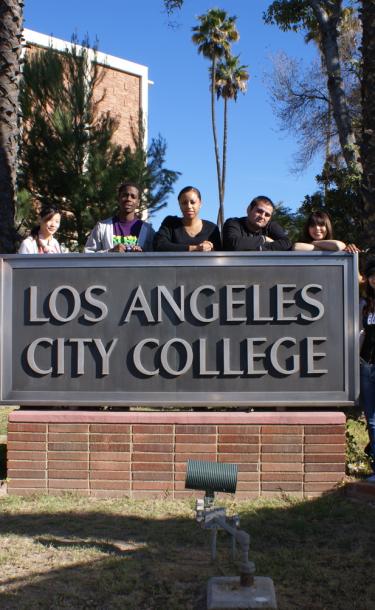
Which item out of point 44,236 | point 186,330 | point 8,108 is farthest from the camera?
point 8,108

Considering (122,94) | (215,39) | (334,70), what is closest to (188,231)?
(334,70)

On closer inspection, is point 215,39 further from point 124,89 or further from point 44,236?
point 44,236

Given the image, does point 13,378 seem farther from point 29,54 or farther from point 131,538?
point 29,54

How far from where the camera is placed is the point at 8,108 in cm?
689

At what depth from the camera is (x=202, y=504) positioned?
346cm

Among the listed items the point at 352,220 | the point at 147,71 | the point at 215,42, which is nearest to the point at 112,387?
the point at 352,220

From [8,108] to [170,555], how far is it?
481 centimetres

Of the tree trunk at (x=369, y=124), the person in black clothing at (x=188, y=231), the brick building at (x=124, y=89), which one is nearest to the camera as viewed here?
the person in black clothing at (x=188, y=231)

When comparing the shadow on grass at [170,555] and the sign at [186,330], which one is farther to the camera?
the sign at [186,330]

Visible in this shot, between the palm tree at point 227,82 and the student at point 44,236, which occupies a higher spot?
the palm tree at point 227,82

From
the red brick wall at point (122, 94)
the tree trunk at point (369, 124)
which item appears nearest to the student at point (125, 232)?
the tree trunk at point (369, 124)

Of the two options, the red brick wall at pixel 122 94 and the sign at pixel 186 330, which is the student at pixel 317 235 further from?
the red brick wall at pixel 122 94

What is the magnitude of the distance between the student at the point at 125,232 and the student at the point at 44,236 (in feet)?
0.88

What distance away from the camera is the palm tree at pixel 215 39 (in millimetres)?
35656
